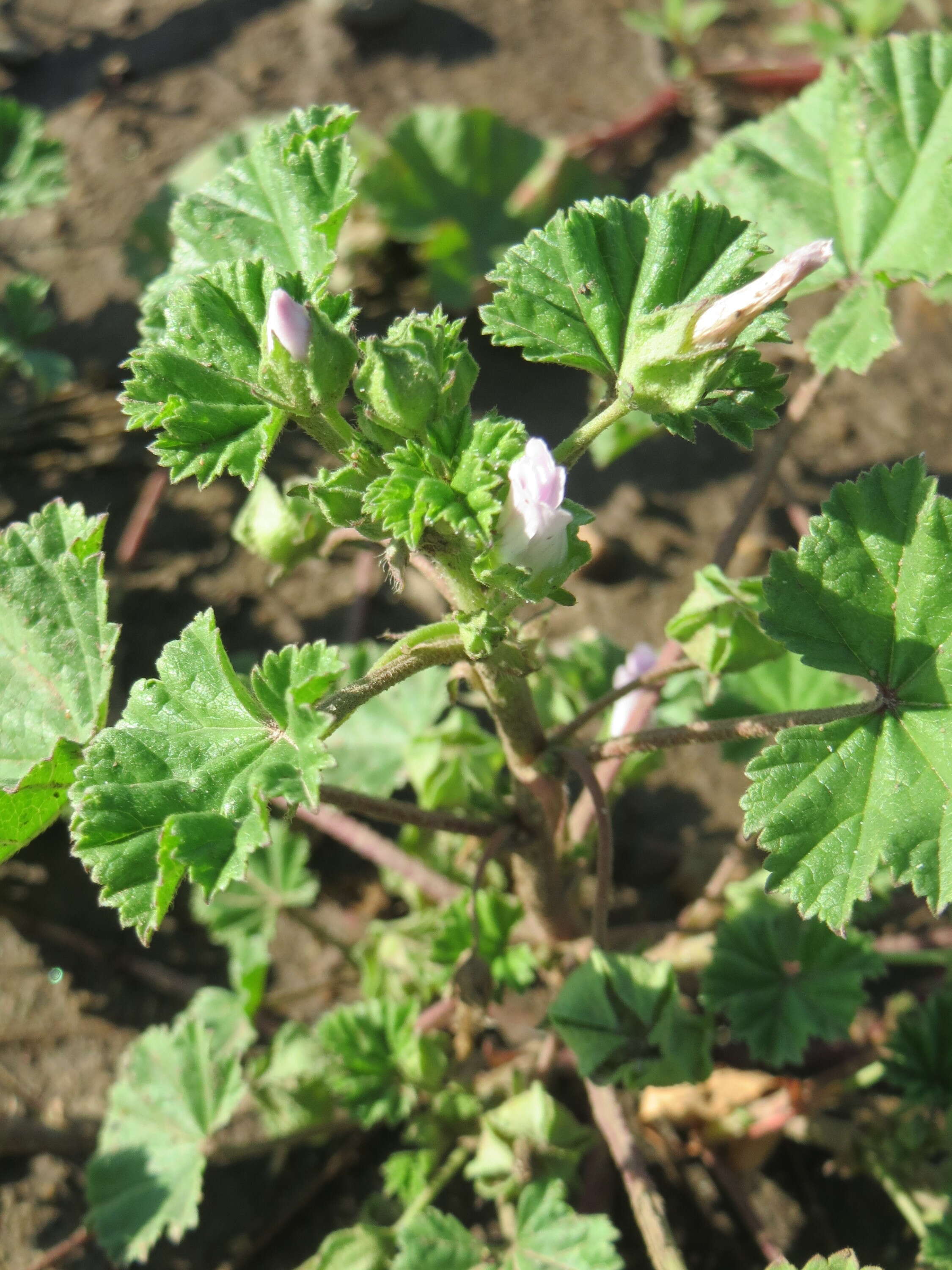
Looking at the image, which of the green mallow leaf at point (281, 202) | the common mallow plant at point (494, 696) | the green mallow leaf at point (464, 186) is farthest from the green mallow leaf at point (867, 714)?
the green mallow leaf at point (464, 186)

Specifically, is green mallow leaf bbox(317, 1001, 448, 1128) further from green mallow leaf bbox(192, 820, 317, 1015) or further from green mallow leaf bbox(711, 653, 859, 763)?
green mallow leaf bbox(711, 653, 859, 763)

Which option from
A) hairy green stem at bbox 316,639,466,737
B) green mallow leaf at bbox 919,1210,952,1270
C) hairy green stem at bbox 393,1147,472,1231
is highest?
hairy green stem at bbox 316,639,466,737

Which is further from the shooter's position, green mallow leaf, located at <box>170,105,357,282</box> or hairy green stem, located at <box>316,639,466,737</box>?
green mallow leaf, located at <box>170,105,357,282</box>

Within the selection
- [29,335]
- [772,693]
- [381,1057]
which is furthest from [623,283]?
[29,335]

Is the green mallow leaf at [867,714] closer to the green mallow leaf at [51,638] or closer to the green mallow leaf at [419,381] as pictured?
the green mallow leaf at [419,381]

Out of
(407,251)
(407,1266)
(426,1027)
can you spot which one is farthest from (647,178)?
(407,1266)

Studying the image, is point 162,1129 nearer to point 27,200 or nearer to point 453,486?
point 453,486

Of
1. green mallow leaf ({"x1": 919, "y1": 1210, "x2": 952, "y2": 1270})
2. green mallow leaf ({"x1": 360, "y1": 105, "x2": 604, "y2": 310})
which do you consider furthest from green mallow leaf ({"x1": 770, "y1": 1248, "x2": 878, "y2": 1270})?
green mallow leaf ({"x1": 360, "y1": 105, "x2": 604, "y2": 310})
